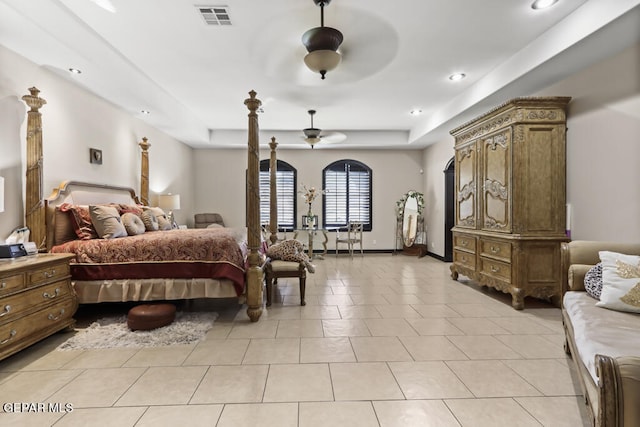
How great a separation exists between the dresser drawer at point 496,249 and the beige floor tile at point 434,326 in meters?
1.26

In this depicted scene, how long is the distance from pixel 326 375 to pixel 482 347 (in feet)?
4.66

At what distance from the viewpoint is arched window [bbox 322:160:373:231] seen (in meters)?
8.32

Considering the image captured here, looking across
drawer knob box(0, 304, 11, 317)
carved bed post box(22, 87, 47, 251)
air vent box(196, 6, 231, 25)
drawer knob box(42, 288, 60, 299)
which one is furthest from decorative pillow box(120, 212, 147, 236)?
air vent box(196, 6, 231, 25)

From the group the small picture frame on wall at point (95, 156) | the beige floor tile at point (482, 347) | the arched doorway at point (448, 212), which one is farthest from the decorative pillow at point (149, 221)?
the arched doorway at point (448, 212)

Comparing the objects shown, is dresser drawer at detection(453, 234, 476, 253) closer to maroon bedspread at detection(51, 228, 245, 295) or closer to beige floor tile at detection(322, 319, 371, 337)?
beige floor tile at detection(322, 319, 371, 337)

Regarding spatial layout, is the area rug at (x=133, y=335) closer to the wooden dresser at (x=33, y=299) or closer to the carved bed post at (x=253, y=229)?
the wooden dresser at (x=33, y=299)

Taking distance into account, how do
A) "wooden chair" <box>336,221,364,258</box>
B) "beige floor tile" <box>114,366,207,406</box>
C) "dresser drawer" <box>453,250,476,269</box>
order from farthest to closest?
"wooden chair" <box>336,221,364,258</box> → "dresser drawer" <box>453,250,476,269</box> → "beige floor tile" <box>114,366,207,406</box>

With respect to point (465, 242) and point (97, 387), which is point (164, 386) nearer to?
point (97, 387)

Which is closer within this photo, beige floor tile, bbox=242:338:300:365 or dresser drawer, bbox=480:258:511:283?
beige floor tile, bbox=242:338:300:365

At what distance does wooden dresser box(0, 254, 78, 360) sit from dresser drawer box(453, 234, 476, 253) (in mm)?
4904

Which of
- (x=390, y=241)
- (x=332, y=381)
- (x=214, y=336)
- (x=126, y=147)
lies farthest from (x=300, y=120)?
(x=332, y=381)

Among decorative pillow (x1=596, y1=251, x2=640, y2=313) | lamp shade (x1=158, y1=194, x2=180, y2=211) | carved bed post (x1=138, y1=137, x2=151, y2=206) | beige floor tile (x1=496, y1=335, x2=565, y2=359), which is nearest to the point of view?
decorative pillow (x1=596, y1=251, x2=640, y2=313)

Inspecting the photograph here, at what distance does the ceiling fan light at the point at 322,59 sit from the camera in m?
2.64

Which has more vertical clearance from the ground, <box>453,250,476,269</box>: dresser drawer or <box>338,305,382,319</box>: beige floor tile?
<box>453,250,476,269</box>: dresser drawer
